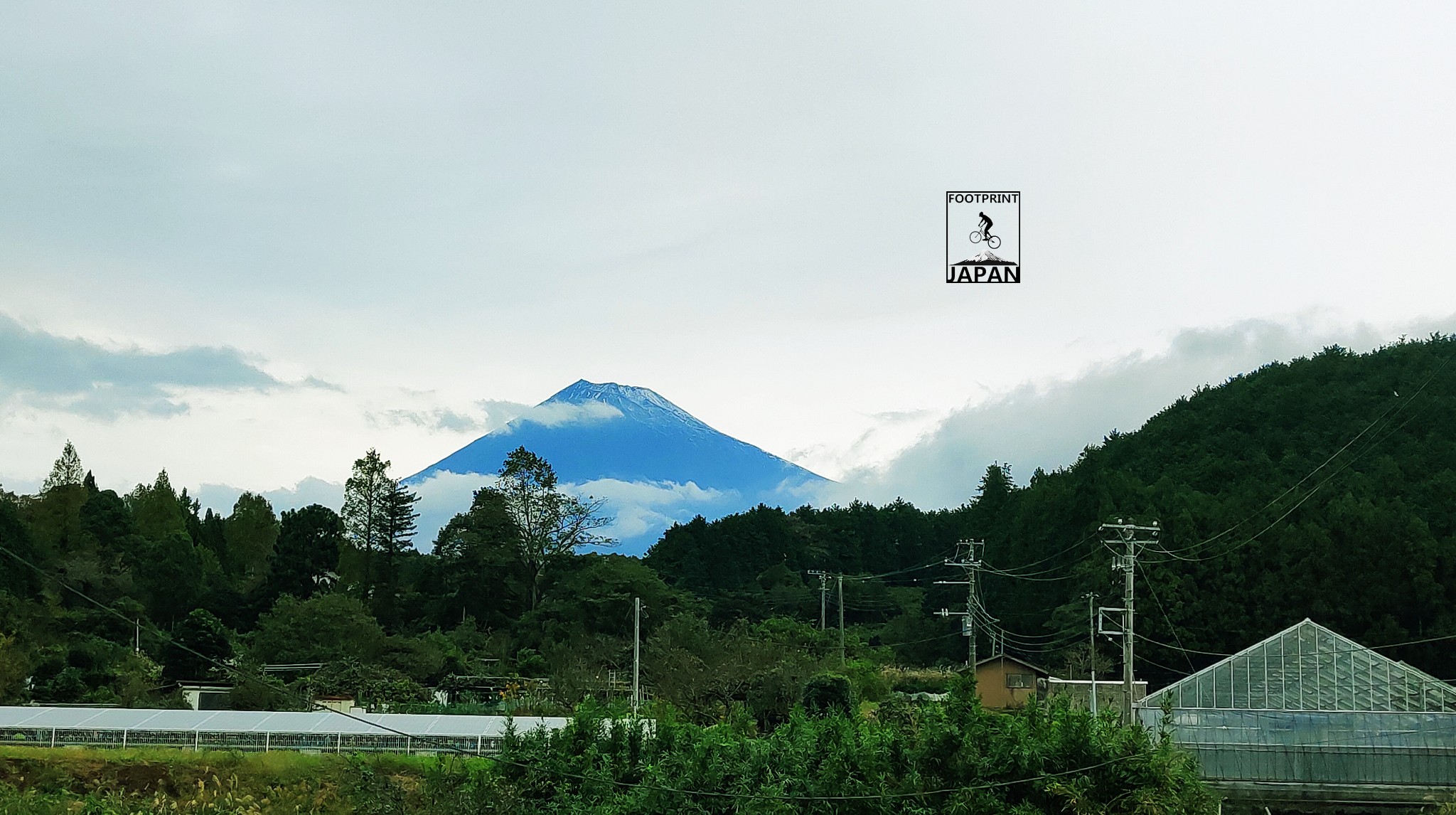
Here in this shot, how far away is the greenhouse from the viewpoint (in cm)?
2847

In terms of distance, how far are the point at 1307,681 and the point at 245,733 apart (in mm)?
26516

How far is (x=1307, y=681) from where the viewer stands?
102ft

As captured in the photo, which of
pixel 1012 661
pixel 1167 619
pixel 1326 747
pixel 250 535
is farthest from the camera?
pixel 250 535

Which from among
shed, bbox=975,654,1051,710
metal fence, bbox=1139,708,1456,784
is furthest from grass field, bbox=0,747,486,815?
shed, bbox=975,654,1051,710

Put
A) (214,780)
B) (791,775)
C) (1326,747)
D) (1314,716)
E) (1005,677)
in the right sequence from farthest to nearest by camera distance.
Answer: (1005,677) < (1314,716) < (1326,747) < (214,780) < (791,775)

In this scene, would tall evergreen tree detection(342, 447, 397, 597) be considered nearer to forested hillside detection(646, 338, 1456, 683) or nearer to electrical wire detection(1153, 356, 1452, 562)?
forested hillside detection(646, 338, 1456, 683)

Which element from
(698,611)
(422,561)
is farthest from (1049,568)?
(422,561)

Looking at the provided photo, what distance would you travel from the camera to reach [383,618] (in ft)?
212

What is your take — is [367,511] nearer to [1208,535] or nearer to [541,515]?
[541,515]

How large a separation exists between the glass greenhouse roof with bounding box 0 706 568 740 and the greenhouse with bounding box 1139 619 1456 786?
53.1 feet

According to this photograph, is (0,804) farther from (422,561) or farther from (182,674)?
(422,561)

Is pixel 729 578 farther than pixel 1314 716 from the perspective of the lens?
Yes

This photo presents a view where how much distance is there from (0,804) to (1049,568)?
184 ft

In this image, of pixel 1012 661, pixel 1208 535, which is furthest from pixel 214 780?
pixel 1208 535
